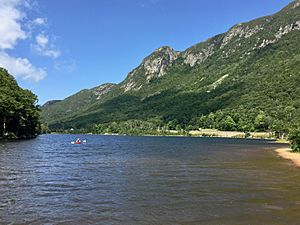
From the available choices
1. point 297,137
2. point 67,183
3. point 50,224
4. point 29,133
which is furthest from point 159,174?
point 29,133

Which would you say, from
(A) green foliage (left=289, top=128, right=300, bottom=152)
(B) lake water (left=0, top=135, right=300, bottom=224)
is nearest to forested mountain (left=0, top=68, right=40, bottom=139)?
(B) lake water (left=0, top=135, right=300, bottom=224)

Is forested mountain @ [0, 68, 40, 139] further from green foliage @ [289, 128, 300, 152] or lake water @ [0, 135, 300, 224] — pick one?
green foliage @ [289, 128, 300, 152]

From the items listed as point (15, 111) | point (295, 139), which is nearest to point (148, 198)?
point (295, 139)

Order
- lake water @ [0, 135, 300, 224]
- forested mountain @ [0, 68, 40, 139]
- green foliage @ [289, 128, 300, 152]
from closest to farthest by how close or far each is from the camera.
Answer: lake water @ [0, 135, 300, 224] < green foliage @ [289, 128, 300, 152] < forested mountain @ [0, 68, 40, 139]

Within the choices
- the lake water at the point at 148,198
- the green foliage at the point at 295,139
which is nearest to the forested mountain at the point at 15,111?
the lake water at the point at 148,198

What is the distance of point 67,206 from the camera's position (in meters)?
22.3

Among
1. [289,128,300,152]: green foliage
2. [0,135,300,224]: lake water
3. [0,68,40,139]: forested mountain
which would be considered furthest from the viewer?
[0,68,40,139]: forested mountain

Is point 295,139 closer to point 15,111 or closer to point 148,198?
point 148,198

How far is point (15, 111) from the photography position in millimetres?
122875

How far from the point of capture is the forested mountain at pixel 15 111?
117 m

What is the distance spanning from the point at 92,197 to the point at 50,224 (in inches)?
292

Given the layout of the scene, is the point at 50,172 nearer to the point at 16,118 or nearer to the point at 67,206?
the point at 67,206

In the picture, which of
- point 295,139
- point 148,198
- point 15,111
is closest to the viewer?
point 148,198

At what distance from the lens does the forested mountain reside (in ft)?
384
